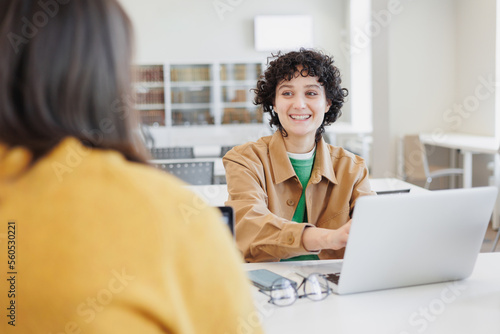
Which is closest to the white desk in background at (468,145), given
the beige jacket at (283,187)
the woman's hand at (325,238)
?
the beige jacket at (283,187)

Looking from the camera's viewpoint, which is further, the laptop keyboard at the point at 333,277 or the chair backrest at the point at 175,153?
the chair backrest at the point at 175,153

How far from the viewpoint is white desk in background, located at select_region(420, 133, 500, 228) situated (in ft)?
17.5

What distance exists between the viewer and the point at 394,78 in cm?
640

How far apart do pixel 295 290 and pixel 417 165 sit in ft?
16.0

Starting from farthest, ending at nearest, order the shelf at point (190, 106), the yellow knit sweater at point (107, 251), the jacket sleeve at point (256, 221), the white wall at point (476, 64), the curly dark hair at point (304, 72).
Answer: the shelf at point (190, 106), the white wall at point (476, 64), the curly dark hair at point (304, 72), the jacket sleeve at point (256, 221), the yellow knit sweater at point (107, 251)

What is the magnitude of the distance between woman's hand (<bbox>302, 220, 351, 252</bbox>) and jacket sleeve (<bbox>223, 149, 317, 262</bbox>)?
0.06 ft

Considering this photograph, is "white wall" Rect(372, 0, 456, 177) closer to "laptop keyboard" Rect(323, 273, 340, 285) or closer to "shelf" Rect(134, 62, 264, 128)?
"shelf" Rect(134, 62, 264, 128)

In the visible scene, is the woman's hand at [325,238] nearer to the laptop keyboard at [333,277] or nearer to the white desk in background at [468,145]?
the laptop keyboard at [333,277]

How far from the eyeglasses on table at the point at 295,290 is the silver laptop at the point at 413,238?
0.13 feet

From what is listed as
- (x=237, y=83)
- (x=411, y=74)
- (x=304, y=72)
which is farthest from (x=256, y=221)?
(x=237, y=83)

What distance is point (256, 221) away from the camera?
5.90 ft

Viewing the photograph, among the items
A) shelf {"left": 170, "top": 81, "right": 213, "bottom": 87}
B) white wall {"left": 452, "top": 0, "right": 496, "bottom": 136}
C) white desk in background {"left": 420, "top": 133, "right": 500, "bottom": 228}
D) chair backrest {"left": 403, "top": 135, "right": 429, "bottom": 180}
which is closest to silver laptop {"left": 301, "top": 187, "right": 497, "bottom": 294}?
white desk in background {"left": 420, "top": 133, "right": 500, "bottom": 228}

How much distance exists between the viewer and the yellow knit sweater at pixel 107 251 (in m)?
0.63

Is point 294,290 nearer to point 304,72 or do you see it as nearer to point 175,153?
point 304,72
